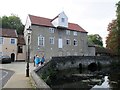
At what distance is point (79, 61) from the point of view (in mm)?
43531

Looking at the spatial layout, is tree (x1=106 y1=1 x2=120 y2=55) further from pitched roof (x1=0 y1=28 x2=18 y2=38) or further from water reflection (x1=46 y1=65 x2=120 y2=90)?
pitched roof (x1=0 y1=28 x2=18 y2=38)

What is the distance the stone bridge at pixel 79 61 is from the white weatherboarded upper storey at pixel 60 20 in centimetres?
1070

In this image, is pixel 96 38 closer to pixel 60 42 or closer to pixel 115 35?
pixel 60 42

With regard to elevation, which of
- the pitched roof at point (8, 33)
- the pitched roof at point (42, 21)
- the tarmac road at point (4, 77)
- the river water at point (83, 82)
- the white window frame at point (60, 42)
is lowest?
the river water at point (83, 82)

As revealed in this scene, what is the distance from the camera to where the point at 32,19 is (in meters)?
47.8

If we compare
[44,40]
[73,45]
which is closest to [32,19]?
[44,40]

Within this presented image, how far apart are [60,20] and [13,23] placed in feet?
66.2

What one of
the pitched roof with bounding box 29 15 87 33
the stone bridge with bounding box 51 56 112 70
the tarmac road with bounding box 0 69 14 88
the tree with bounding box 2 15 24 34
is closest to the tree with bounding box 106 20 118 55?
the stone bridge with bounding box 51 56 112 70

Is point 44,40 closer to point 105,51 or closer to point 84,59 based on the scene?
point 84,59

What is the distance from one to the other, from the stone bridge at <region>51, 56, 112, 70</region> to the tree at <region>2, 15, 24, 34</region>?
85.8ft

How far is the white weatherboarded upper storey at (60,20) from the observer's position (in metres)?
50.5

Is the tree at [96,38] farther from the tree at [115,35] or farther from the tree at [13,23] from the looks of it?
the tree at [115,35]

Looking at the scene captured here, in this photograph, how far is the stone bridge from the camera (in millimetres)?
36594

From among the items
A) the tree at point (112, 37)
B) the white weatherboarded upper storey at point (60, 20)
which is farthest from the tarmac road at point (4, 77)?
the tree at point (112, 37)
